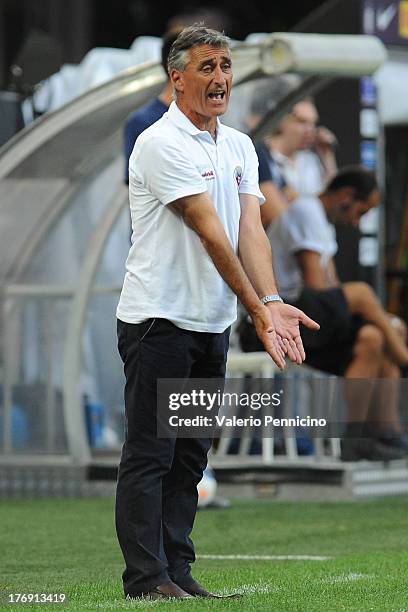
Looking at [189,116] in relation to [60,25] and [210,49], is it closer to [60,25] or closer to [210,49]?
[210,49]

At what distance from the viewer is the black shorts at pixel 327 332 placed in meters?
8.89

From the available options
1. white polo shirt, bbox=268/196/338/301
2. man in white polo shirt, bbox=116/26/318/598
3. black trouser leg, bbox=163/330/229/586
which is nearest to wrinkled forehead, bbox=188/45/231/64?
man in white polo shirt, bbox=116/26/318/598

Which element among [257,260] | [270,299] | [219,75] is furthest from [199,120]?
[270,299]

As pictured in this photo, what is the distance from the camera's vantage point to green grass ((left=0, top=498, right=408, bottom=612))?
4.88 m

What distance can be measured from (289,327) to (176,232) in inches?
17.9

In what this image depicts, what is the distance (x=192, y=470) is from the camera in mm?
5070

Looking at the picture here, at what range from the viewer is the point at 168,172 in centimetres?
481

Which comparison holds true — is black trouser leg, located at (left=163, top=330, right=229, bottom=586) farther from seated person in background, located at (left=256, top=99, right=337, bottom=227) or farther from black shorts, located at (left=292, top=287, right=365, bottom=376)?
black shorts, located at (left=292, top=287, right=365, bottom=376)

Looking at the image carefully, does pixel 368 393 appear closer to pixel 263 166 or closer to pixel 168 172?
pixel 263 166

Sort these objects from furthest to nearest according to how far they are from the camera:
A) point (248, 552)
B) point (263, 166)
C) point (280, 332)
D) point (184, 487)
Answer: point (263, 166) → point (248, 552) → point (184, 487) → point (280, 332)

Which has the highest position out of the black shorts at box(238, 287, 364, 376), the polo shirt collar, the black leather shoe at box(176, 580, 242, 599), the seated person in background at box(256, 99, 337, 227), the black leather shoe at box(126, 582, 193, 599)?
the seated person in background at box(256, 99, 337, 227)

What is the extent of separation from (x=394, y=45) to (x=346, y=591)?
7616mm

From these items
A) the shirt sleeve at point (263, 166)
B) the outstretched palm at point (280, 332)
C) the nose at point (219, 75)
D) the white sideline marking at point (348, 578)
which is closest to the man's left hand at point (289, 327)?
the outstretched palm at point (280, 332)

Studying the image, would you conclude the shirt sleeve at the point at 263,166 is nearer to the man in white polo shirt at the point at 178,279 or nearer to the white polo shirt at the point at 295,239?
the white polo shirt at the point at 295,239
